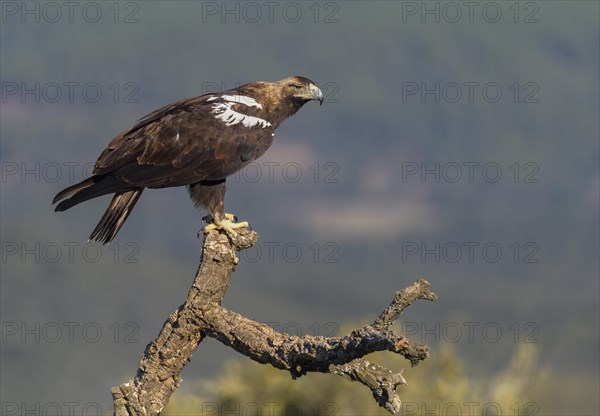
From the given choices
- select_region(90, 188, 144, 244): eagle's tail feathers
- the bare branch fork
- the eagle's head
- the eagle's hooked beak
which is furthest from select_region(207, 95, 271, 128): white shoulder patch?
the bare branch fork

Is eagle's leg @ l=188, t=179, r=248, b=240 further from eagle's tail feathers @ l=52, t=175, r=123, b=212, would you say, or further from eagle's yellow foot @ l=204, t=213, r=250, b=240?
eagle's tail feathers @ l=52, t=175, r=123, b=212

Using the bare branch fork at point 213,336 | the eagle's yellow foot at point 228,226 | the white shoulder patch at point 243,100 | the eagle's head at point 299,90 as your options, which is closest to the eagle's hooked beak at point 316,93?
the eagle's head at point 299,90

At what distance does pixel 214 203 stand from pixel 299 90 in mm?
2207

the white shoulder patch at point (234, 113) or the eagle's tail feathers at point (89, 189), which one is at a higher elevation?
the white shoulder patch at point (234, 113)

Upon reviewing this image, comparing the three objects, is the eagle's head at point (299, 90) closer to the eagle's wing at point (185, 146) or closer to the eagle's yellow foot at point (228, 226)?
the eagle's wing at point (185, 146)

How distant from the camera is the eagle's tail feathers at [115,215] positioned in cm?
1134

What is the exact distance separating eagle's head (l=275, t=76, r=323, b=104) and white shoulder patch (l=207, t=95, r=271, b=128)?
590 millimetres

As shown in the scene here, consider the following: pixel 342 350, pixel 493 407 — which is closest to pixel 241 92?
pixel 342 350

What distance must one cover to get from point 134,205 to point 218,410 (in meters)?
7.77

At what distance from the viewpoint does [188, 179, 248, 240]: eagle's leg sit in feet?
36.8

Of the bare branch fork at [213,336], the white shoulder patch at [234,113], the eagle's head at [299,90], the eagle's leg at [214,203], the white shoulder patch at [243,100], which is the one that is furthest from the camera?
the eagle's head at [299,90]

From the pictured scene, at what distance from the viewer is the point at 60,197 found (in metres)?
11.4

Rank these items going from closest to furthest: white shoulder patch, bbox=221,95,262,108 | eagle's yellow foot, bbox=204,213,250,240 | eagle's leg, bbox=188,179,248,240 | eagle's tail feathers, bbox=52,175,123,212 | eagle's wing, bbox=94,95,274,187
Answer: eagle's yellow foot, bbox=204,213,250,240
eagle's leg, bbox=188,179,248,240
eagle's tail feathers, bbox=52,175,123,212
eagle's wing, bbox=94,95,274,187
white shoulder patch, bbox=221,95,262,108

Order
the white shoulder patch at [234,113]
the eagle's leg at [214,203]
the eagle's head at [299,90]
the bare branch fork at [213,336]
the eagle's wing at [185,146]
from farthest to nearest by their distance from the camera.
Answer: the eagle's head at [299,90], the white shoulder patch at [234,113], the eagle's wing at [185,146], the eagle's leg at [214,203], the bare branch fork at [213,336]
